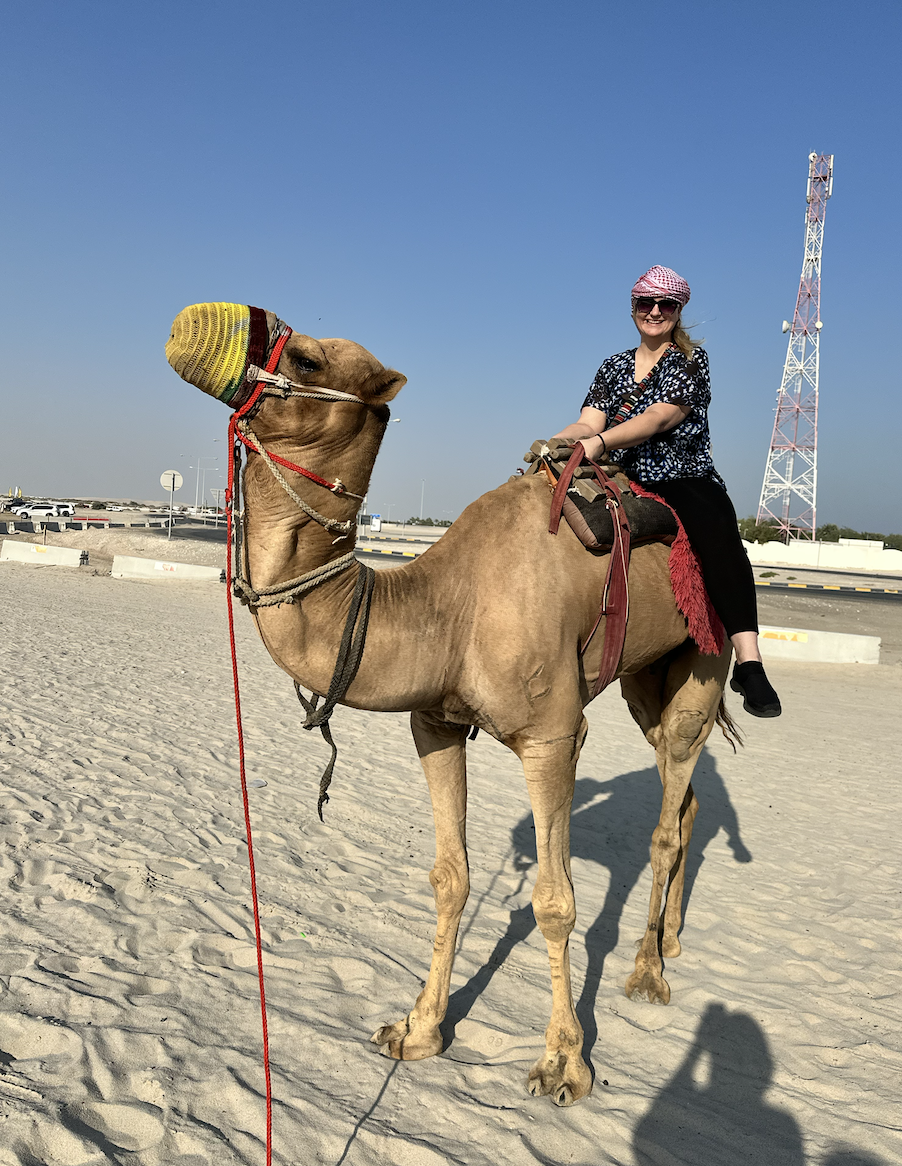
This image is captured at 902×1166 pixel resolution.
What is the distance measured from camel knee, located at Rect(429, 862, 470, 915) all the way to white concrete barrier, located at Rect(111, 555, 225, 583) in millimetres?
22346

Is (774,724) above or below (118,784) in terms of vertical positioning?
below

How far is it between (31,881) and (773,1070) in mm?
3968

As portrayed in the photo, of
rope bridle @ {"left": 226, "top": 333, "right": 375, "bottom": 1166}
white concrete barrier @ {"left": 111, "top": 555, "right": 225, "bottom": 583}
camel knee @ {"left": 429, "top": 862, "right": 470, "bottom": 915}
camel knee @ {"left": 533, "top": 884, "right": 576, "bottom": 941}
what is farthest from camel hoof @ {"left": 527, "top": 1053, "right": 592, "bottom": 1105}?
white concrete barrier @ {"left": 111, "top": 555, "right": 225, "bottom": 583}

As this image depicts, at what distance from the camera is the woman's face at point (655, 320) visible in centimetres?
368

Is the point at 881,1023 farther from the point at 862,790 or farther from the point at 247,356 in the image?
the point at 862,790

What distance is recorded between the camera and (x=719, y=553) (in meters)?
3.63

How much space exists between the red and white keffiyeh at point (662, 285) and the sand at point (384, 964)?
3.46 metres

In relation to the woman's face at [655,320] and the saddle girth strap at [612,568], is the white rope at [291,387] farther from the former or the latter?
the woman's face at [655,320]

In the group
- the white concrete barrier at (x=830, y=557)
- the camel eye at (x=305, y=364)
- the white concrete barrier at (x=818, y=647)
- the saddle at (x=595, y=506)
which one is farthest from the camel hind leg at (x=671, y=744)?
the white concrete barrier at (x=830, y=557)

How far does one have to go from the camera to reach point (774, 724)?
11672 millimetres

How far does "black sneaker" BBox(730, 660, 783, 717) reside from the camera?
3.48m

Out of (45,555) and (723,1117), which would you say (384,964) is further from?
(45,555)

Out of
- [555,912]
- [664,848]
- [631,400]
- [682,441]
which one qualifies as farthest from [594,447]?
[664,848]

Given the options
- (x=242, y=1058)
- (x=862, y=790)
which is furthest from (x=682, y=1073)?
(x=862, y=790)
